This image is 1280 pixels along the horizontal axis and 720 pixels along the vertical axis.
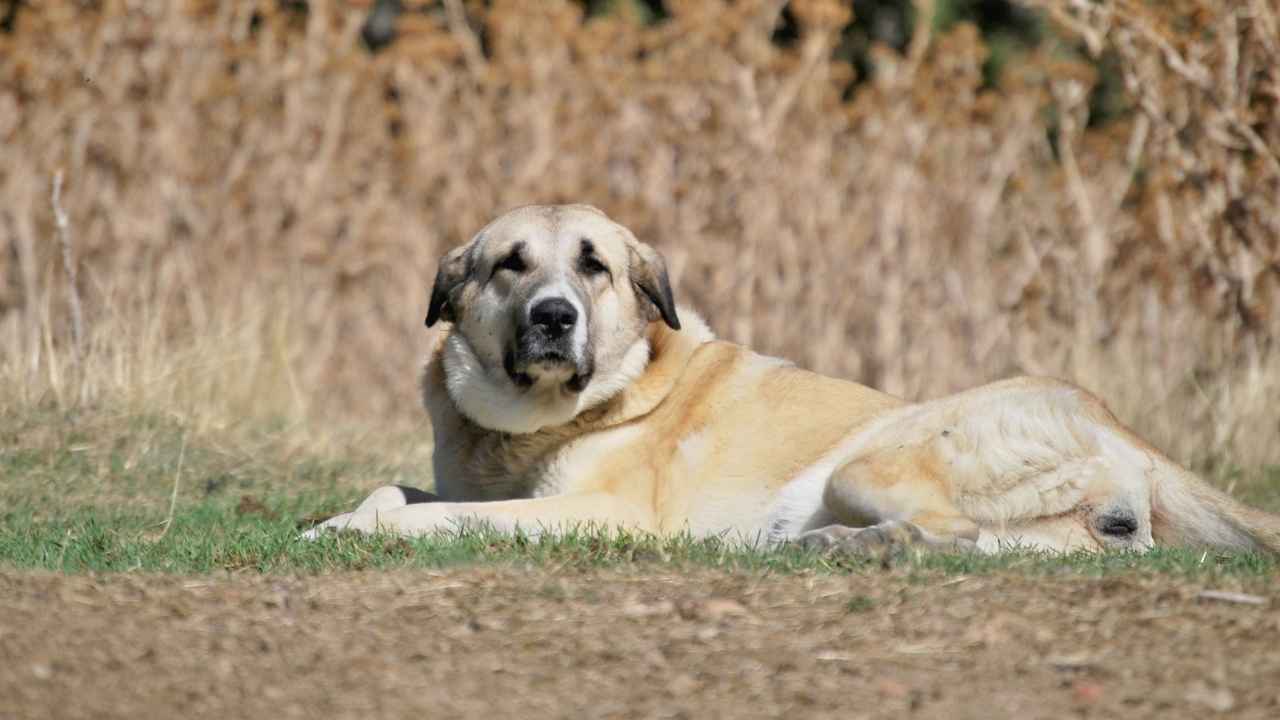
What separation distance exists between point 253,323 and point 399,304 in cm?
310

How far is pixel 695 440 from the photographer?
21.3 ft

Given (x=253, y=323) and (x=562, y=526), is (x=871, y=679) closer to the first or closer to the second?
(x=562, y=526)

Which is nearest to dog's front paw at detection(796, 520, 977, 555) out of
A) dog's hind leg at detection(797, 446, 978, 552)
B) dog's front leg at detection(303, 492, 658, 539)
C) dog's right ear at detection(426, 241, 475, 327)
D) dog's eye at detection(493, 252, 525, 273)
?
dog's hind leg at detection(797, 446, 978, 552)

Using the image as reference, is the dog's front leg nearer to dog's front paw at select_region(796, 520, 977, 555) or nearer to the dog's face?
the dog's face

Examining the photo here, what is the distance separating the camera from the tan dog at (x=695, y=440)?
235 inches

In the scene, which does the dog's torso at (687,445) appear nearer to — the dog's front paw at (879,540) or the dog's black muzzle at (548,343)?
the dog's black muzzle at (548,343)

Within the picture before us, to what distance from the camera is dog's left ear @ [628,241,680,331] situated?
265 inches

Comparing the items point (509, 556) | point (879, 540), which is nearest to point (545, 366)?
point (509, 556)

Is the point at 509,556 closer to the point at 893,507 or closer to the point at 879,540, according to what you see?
the point at 879,540

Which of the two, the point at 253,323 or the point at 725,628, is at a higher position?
the point at 253,323

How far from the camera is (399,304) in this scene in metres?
13.1

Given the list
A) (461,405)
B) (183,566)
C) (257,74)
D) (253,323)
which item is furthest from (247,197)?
(183,566)

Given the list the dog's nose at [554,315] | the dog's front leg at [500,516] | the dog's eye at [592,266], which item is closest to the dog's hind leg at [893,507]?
the dog's front leg at [500,516]

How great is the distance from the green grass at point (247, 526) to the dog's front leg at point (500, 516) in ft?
0.32
